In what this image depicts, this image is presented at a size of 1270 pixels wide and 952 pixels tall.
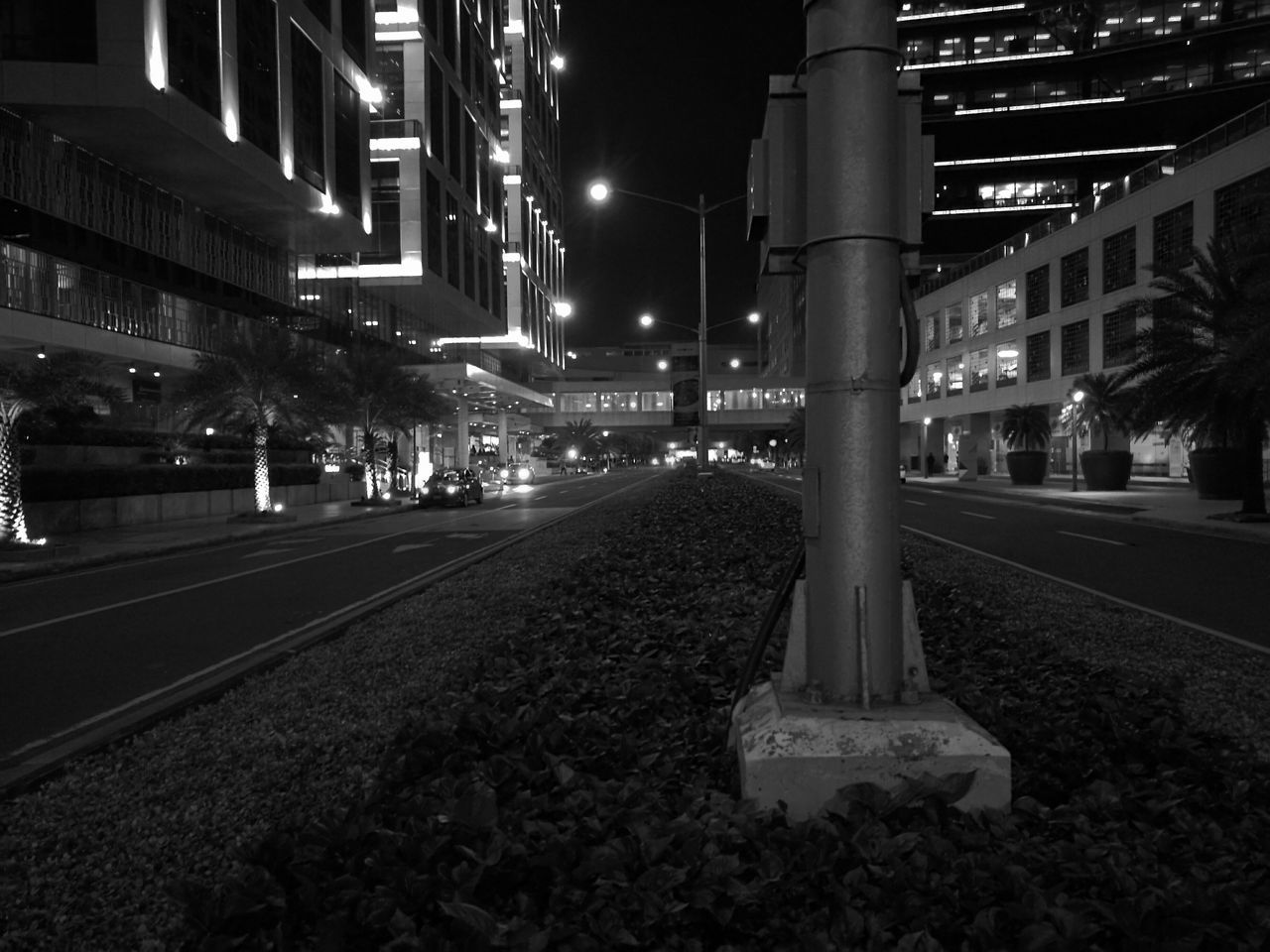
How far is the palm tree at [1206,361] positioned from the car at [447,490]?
917 inches

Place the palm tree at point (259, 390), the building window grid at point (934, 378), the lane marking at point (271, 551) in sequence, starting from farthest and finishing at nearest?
the building window grid at point (934, 378) < the palm tree at point (259, 390) < the lane marking at point (271, 551)

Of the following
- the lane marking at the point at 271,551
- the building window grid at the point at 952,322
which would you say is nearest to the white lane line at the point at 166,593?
the lane marking at the point at 271,551

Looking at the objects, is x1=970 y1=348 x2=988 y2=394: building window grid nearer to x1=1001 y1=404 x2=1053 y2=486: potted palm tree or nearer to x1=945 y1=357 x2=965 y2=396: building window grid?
x1=945 y1=357 x2=965 y2=396: building window grid

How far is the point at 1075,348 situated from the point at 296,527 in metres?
41.3

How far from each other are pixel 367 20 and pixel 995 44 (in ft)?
186

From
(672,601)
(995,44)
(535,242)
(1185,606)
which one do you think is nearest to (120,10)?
(672,601)

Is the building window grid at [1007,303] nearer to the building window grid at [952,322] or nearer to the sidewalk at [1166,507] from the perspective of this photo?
the building window grid at [952,322]

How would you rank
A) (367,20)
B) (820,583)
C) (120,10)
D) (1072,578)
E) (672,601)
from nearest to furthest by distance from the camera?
1. (820,583)
2. (672,601)
3. (1072,578)
4. (120,10)
5. (367,20)

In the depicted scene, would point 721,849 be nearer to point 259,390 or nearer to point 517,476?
point 259,390

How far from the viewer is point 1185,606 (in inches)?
362

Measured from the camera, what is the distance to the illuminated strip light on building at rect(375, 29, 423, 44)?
1879 inches

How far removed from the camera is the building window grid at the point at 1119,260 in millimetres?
42688

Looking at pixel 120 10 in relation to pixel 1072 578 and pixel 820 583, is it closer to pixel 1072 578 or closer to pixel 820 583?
pixel 1072 578

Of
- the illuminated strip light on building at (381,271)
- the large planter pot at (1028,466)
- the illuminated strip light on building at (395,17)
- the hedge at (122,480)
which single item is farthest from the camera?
the illuminated strip light on building at (395,17)
